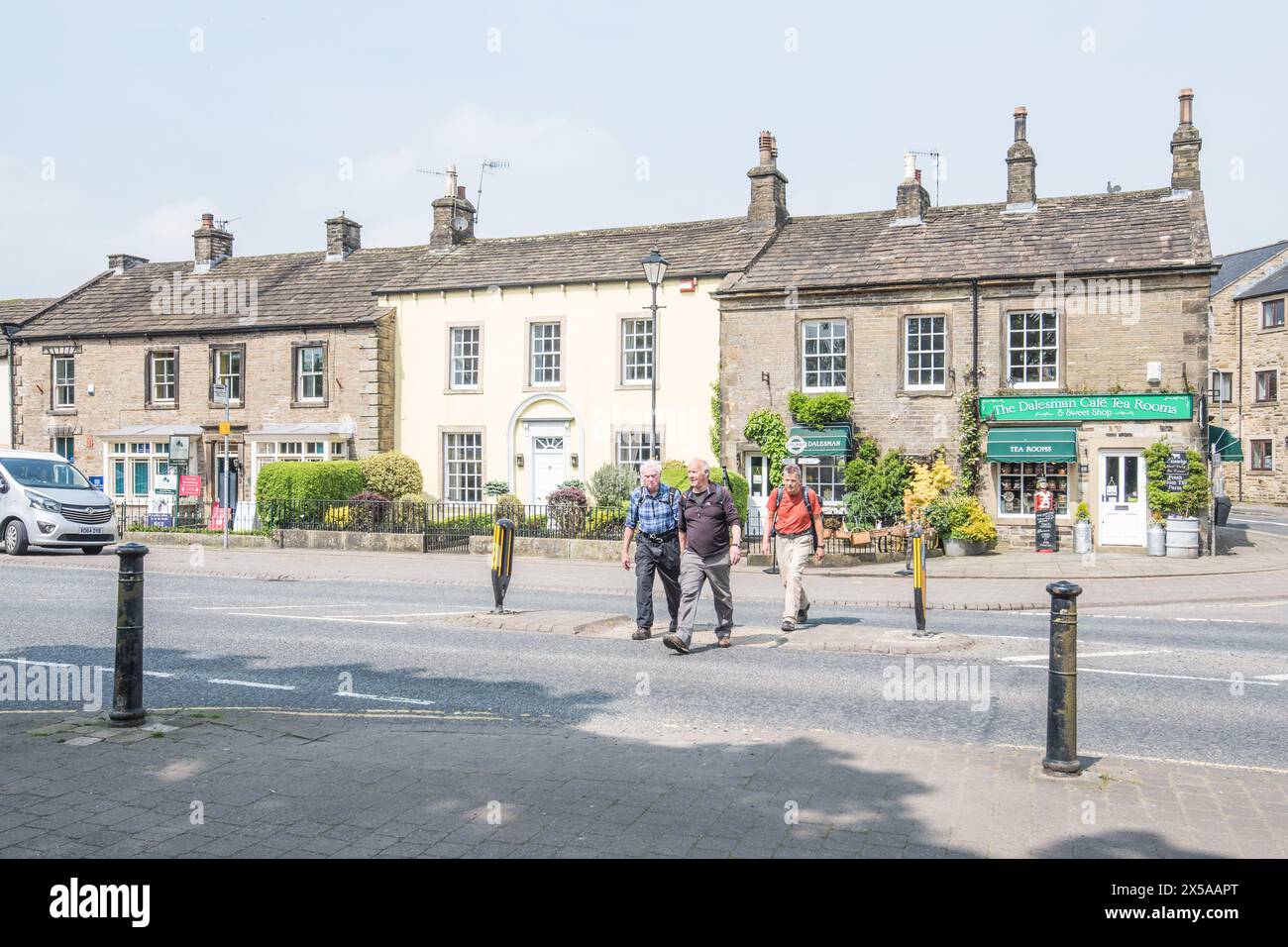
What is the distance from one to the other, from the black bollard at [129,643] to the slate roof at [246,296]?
25.3 meters

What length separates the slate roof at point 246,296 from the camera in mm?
32969

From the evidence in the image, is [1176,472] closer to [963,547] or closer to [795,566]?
[963,547]

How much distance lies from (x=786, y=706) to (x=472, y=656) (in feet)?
11.3

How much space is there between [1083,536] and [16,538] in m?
21.8

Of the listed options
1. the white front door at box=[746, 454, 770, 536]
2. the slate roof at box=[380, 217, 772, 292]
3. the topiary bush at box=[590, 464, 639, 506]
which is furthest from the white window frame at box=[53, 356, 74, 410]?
the white front door at box=[746, 454, 770, 536]

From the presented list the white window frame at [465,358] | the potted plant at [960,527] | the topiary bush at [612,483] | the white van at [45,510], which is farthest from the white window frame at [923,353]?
the white van at [45,510]

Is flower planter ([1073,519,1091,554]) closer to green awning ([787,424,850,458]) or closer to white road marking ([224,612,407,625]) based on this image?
green awning ([787,424,850,458])

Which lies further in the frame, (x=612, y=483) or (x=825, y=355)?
(x=612, y=483)

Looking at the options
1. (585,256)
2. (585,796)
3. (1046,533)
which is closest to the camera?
(585,796)

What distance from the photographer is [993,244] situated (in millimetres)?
26391

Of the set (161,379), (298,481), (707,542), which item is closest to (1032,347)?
(707,542)

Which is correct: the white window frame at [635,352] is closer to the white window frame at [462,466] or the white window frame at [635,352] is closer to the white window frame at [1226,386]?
the white window frame at [462,466]

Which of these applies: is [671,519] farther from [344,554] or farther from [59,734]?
[344,554]

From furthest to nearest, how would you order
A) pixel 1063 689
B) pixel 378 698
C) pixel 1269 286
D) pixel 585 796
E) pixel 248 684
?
1. pixel 1269 286
2. pixel 248 684
3. pixel 378 698
4. pixel 1063 689
5. pixel 585 796
